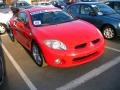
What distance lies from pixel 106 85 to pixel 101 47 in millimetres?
1176

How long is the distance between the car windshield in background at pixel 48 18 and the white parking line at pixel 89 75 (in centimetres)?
179

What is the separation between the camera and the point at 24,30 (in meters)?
6.45

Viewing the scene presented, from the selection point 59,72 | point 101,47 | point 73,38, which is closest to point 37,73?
point 59,72

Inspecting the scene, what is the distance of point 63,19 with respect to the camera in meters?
6.42

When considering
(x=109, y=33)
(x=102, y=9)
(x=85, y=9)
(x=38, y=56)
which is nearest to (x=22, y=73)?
(x=38, y=56)

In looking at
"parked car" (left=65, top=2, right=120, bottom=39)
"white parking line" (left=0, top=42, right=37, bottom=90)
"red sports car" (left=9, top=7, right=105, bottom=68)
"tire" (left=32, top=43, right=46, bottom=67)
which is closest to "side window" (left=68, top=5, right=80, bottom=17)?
"parked car" (left=65, top=2, right=120, bottom=39)

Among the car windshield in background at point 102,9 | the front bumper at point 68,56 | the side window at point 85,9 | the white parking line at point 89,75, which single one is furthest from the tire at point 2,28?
the white parking line at point 89,75

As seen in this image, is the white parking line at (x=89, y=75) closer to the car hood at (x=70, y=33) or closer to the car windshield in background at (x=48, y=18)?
the car hood at (x=70, y=33)

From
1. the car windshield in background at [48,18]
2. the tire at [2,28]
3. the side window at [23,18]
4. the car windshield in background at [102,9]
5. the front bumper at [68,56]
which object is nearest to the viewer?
the front bumper at [68,56]

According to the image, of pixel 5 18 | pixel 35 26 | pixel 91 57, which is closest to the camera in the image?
pixel 91 57

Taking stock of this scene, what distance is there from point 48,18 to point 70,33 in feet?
3.88

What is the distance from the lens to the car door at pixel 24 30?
6160mm

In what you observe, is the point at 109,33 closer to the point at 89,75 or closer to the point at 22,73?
the point at 89,75

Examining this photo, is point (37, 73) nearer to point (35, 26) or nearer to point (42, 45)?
point (42, 45)
